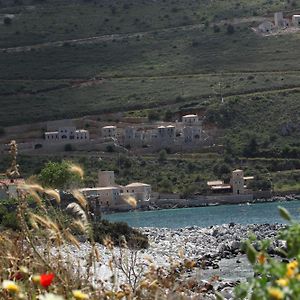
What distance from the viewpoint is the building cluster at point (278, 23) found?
110 m

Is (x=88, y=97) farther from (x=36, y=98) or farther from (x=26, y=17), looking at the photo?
(x=26, y=17)

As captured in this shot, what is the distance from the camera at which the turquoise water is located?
62.9 metres

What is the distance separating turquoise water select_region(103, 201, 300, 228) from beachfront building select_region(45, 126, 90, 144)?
10.7m

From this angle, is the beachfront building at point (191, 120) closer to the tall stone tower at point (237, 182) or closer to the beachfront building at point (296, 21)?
the tall stone tower at point (237, 182)

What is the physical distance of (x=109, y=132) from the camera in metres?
90.4

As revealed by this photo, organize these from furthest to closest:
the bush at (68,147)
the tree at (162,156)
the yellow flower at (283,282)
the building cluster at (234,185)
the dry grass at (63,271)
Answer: the bush at (68,147) < the tree at (162,156) < the building cluster at (234,185) < the dry grass at (63,271) < the yellow flower at (283,282)

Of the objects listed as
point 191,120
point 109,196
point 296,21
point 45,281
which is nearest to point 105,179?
point 109,196

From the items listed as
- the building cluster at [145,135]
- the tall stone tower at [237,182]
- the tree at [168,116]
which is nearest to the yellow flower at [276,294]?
the tall stone tower at [237,182]

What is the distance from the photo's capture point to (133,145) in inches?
3595

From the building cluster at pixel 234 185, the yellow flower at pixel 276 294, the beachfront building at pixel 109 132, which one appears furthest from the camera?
Answer: the beachfront building at pixel 109 132

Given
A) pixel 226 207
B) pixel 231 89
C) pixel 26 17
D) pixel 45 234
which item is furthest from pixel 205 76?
pixel 45 234

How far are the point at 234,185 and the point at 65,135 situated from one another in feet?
51.3

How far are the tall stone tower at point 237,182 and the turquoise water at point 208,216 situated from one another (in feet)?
3.76

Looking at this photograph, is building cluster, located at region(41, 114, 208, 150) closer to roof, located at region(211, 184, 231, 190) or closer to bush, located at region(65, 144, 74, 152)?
bush, located at region(65, 144, 74, 152)
